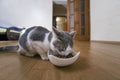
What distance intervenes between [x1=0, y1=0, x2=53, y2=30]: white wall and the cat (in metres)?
4.33

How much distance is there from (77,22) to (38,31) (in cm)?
373

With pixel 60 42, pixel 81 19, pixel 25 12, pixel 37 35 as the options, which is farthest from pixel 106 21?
pixel 25 12

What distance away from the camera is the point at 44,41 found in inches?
32.9

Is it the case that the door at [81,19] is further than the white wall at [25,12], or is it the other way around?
the white wall at [25,12]

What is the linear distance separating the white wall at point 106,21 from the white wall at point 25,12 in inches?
90.9

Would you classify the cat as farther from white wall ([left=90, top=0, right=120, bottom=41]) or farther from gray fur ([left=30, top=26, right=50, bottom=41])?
white wall ([left=90, top=0, right=120, bottom=41])

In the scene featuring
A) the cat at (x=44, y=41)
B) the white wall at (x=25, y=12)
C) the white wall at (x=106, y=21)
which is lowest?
the cat at (x=44, y=41)

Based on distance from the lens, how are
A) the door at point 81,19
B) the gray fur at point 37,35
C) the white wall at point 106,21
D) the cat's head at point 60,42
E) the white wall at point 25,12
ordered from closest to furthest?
the cat's head at point 60,42 → the gray fur at point 37,35 → the white wall at point 106,21 → the door at point 81,19 → the white wall at point 25,12

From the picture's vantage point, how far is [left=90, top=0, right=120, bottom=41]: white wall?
2.29m

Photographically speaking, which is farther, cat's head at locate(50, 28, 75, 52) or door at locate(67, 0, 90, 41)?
door at locate(67, 0, 90, 41)

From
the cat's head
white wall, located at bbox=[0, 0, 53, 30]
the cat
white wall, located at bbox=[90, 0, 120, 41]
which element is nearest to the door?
white wall, located at bbox=[90, 0, 120, 41]

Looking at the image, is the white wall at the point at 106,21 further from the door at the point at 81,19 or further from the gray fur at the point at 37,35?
the gray fur at the point at 37,35

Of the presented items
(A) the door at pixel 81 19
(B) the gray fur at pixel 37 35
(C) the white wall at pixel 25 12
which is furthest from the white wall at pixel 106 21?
(C) the white wall at pixel 25 12

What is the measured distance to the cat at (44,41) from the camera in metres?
0.67
